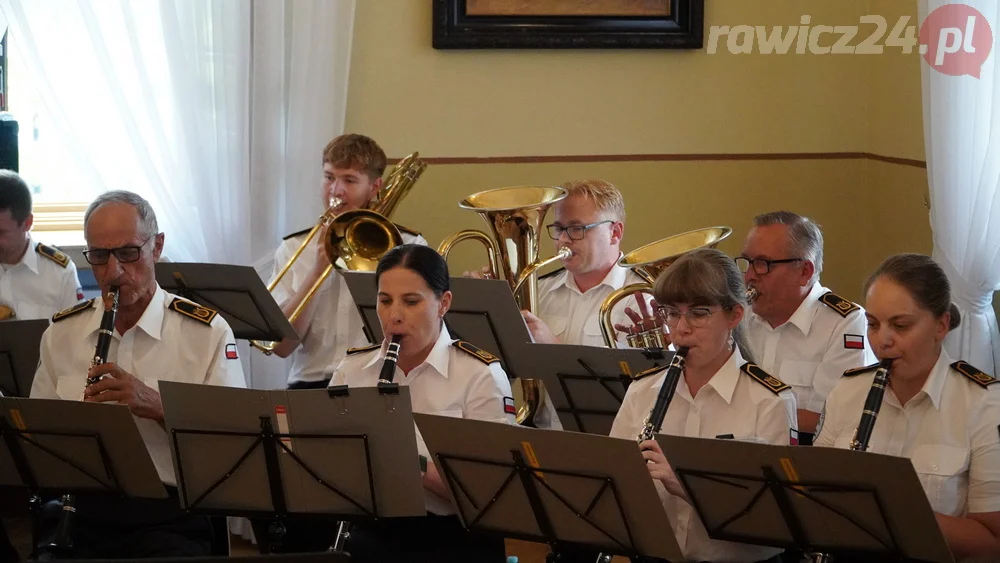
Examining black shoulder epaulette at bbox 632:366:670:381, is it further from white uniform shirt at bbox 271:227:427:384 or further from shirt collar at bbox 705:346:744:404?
white uniform shirt at bbox 271:227:427:384

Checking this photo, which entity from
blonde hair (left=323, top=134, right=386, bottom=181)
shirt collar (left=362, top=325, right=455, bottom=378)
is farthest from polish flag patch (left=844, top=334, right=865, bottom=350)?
blonde hair (left=323, top=134, right=386, bottom=181)

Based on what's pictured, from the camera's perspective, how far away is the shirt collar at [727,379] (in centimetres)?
270

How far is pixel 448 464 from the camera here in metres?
2.48

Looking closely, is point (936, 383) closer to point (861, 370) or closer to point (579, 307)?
point (861, 370)

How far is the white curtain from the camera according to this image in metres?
4.02

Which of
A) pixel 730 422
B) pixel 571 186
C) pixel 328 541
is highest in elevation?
pixel 571 186

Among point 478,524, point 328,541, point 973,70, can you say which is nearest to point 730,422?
point 478,524

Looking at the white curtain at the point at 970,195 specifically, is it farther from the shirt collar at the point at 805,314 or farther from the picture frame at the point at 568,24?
the picture frame at the point at 568,24

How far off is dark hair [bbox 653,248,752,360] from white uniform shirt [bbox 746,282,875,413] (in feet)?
2.43

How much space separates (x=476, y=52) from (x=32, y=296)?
199 cm

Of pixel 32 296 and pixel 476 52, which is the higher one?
pixel 476 52

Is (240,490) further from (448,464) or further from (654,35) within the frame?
(654,35)

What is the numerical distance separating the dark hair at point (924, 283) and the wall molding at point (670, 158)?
237 cm

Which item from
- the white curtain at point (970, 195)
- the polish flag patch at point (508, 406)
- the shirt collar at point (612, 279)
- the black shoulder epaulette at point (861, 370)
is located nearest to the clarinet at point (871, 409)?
the black shoulder epaulette at point (861, 370)
